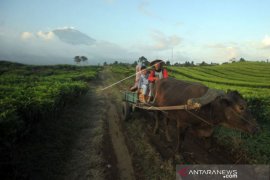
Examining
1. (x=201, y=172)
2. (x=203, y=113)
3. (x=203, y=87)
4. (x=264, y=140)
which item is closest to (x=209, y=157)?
(x=201, y=172)

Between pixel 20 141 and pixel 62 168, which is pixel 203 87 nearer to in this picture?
pixel 62 168

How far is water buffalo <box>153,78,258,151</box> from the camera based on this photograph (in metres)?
4.71

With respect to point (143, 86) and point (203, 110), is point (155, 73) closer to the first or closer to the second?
point (143, 86)

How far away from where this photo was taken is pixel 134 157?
5965mm

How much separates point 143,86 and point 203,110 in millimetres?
3641

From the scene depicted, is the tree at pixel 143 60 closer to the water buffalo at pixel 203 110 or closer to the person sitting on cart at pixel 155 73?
the person sitting on cart at pixel 155 73

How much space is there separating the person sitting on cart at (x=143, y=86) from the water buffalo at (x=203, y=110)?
824 millimetres

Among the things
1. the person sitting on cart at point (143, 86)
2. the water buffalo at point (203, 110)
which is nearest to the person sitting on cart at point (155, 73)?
the person sitting on cart at point (143, 86)

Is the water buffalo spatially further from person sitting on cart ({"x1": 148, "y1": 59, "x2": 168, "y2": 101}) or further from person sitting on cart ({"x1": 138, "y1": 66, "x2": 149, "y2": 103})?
person sitting on cart ({"x1": 138, "y1": 66, "x2": 149, "y2": 103})

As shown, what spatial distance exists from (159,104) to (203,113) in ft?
7.05

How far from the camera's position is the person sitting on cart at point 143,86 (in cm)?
842

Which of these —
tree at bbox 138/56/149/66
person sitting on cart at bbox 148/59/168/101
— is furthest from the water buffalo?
tree at bbox 138/56/149/66

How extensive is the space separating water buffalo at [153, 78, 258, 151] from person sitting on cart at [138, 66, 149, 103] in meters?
0.82

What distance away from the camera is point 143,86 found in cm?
866
